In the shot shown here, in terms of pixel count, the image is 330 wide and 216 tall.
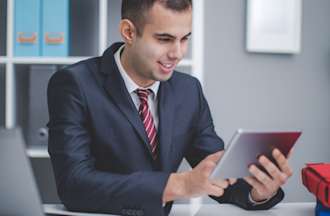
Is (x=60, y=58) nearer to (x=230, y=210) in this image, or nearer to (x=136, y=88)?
(x=136, y=88)

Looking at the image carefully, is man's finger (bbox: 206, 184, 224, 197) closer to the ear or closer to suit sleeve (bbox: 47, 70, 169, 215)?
suit sleeve (bbox: 47, 70, 169, 215)

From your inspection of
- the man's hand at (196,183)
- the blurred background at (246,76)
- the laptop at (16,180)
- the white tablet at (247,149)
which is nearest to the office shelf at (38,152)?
the blurred background at (246,76)

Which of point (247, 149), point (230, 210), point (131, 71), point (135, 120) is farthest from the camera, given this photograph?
point (131, 71)

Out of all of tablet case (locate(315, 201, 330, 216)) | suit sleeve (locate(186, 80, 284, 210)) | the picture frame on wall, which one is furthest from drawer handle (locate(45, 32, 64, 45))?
tablet case (locate(315, 201, 330, 216))

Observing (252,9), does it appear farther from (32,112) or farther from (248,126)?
(32,112)

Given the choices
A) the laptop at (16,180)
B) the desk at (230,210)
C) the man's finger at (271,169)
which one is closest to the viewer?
the laptop at (16,180)

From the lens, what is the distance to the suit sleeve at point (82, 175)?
1.35 m

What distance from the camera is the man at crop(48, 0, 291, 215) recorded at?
142 cm

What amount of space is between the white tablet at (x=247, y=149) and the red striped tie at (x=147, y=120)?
1.42 ft

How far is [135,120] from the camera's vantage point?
65.0 inches

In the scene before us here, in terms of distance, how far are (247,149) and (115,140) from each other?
549 mm

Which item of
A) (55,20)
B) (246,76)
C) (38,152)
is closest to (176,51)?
(55,20)

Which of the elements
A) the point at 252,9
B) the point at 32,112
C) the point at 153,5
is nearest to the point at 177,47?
the point at 153,5

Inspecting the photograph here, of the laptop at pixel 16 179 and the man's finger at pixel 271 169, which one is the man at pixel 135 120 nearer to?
the man's finger at pixel 271 169
